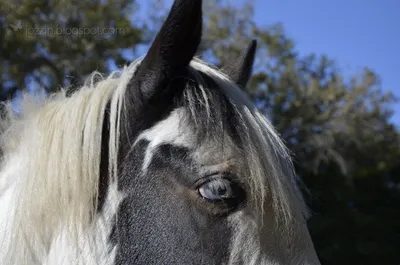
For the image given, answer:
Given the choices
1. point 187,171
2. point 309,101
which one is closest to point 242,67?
point 187,171

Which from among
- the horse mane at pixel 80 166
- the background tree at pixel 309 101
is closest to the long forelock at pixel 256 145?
the horse mane at pixel 80 166

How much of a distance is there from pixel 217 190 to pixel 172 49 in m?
0.43

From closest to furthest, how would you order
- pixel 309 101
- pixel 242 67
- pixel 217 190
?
pixel 217 190 → pixel 242 67 → pixel 309 101

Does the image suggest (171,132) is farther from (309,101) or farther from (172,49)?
(309,101)

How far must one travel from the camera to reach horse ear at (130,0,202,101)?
4.43 ft

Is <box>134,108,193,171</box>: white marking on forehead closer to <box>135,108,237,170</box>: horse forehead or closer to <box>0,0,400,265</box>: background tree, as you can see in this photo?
<box>135,108,237,170</box>: horse forehead

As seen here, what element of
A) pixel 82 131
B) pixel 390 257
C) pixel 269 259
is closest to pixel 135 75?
pixel 82 131

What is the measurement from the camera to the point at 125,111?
1.44 meters

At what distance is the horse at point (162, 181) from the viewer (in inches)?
51.3

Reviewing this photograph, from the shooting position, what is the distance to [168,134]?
4.55 feet

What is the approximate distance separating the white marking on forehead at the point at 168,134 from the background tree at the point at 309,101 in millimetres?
8542

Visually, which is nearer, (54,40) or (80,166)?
(80,166)

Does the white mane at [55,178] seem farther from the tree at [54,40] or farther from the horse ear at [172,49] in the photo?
the tree at [54,40]

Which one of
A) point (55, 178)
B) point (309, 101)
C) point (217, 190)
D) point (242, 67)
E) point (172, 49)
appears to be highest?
point (172, 49)
